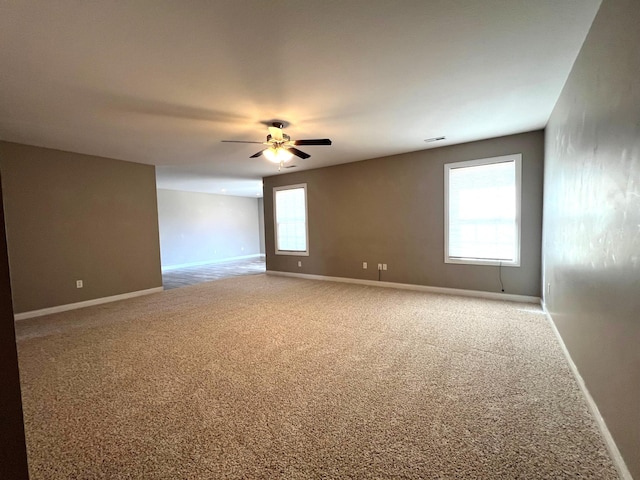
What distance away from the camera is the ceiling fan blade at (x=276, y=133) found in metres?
3.54

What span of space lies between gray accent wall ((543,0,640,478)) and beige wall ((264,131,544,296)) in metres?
1.82

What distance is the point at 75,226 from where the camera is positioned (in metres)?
4.77

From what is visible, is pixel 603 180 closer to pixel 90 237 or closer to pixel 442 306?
pixel 442 306

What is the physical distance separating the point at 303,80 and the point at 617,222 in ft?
8.05

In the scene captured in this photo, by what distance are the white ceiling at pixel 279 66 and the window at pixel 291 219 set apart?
2904mm

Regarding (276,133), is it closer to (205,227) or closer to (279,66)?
(279,66)

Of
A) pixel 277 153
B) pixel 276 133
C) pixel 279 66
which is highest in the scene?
pixel 279 66

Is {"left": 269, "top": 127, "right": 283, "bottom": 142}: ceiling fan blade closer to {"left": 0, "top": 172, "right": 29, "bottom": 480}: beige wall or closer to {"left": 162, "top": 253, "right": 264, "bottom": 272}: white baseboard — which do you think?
{"left": 0, "top": 172, "right": 29, "bottom": 480}: beige wall

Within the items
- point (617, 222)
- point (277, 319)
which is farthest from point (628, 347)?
point (277, 319)

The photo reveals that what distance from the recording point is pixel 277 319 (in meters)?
3.84

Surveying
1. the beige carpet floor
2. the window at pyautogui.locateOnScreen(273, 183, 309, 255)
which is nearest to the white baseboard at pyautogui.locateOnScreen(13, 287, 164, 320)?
the beige carpet floor

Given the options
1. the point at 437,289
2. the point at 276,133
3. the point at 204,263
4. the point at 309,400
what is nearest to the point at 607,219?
the point at 309,400

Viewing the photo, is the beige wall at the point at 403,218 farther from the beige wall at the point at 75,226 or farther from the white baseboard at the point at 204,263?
the white baseboard at the point at 204,263

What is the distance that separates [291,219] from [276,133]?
371cm
